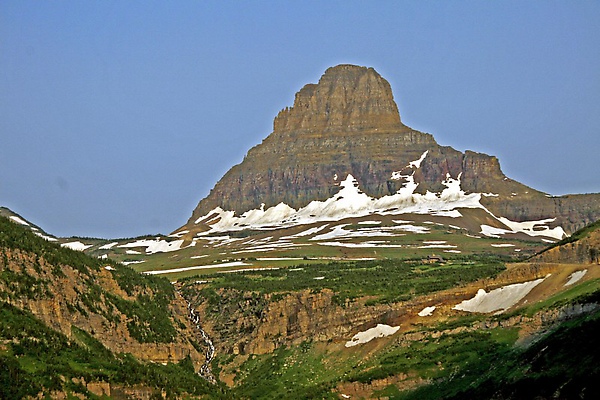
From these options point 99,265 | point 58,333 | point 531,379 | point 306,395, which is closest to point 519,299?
point 306,395

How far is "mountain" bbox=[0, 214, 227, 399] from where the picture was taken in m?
67.3

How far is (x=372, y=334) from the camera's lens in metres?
95.0

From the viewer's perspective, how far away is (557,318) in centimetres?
7394

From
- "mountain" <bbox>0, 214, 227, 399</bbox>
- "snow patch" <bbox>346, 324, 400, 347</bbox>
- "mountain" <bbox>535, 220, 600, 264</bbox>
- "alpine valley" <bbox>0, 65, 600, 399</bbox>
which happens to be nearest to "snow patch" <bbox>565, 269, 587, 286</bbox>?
"alpine valley" <bbox>0, 65, 600, 399</bbox>

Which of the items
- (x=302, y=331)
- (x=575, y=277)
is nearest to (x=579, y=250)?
(x=575, y=277)

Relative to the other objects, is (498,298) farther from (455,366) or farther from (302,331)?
(302,331)

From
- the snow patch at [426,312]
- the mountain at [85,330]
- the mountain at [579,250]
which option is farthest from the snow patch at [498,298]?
the mountain at [85,330]

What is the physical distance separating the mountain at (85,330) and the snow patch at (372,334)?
14.0 m

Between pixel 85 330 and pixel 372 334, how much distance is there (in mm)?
24902

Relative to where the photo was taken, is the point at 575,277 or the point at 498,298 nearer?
the point at 575,277

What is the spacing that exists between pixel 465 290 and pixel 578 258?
10.3m

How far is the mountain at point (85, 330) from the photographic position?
67.3m

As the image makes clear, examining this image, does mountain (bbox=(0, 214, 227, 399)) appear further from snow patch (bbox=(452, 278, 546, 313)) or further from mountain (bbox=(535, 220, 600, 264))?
mountain (bbox=(535, 220, 600, 264))

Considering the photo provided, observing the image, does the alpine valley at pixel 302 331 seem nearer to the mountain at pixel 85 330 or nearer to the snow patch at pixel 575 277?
the mountain at pixel 85 330
